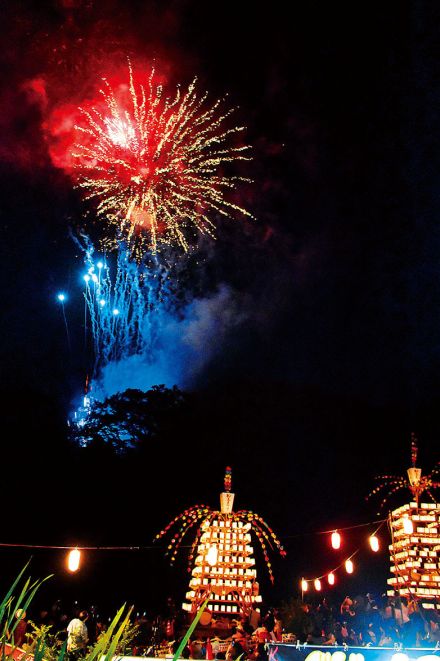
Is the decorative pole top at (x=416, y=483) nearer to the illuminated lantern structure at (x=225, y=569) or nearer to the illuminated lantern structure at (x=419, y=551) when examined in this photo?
the illuminated lantern structure at (x=419, y=551)

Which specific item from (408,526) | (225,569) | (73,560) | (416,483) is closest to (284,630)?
(225,569)

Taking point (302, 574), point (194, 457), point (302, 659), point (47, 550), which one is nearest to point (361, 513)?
point (302, 574)

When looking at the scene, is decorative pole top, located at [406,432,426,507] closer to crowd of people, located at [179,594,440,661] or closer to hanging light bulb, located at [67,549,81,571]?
crowd of people, located at [179,594,440,661]

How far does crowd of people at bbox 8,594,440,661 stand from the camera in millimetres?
12180

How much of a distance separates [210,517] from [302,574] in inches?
531

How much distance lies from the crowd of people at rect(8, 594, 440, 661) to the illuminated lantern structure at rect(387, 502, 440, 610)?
1.96ft

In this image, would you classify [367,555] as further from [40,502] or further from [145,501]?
[40,502]

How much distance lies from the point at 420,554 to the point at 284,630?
5.94m

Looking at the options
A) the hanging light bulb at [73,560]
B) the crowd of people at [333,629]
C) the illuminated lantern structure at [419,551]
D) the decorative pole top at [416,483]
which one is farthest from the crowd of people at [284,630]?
the decorative pole top at [416,483]

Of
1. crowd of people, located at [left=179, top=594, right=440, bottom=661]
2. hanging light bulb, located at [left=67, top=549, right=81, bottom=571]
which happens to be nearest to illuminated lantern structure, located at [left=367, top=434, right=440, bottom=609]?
crowd of people, located at [left=179, top=594, right=440, bottom=661]

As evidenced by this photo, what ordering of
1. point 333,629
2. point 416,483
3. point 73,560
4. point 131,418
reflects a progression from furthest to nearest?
1. point 131,418
2. point 416,483
3. point 333,629
4. point 73,560

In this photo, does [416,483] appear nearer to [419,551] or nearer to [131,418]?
[419,551]

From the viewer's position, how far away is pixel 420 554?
708 inches

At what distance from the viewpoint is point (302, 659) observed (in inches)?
224
